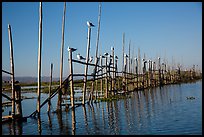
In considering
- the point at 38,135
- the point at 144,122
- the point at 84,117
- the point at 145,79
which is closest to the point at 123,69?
the point at 145,79

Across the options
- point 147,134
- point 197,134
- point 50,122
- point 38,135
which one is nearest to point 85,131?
point 38,135

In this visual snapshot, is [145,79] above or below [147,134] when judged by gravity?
above

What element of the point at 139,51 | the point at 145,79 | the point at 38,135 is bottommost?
the point at 38,135

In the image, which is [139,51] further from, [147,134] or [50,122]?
[147,134]

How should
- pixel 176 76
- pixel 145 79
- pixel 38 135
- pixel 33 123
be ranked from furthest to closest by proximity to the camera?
pixel 176 76
pixel 145 79
pixel 33 123
pixel 38 135

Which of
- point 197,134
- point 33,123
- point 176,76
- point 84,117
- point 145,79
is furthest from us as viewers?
point 176,76

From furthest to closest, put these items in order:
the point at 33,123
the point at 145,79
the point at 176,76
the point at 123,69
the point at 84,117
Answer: the point at 176,76 < the point at 145,79 < the point at 123,69 < the point at 84,117 < the point at 33,123

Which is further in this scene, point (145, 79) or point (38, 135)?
point (145, 79)

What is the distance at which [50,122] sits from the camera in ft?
60.8

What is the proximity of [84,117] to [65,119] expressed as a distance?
4.81 ft

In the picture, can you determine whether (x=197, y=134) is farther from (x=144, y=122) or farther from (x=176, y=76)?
(x=176, y=76)

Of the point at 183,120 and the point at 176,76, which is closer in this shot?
the point at 183,120

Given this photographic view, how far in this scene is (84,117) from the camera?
19938 millimetres

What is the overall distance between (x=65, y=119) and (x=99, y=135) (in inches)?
252
